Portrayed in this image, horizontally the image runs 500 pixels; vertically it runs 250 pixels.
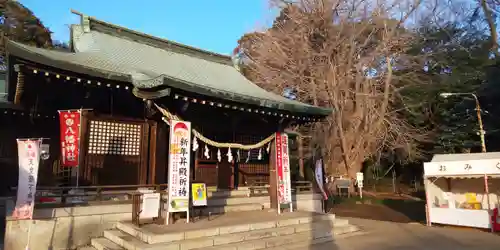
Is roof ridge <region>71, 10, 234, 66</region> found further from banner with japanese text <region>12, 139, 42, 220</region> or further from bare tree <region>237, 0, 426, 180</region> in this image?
bare tree <region>237, 0, 426, 180</region>

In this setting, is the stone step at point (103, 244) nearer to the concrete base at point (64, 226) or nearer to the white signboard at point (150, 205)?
the concrete base at point (64, 226)

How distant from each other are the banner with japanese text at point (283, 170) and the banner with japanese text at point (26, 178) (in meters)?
7.14

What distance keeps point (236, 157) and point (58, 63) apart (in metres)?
7.55

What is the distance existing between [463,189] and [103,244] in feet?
43.4

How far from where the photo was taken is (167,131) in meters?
11.3

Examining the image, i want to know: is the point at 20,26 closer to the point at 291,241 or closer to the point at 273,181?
the point at 273,181

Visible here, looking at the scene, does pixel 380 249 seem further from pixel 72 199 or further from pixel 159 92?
pixel 72 199

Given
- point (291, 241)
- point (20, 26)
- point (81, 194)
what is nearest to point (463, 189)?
point (291, 241)

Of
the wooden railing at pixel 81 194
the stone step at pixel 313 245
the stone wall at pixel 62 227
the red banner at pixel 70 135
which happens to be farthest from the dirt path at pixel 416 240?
the red banner at pixel 70 135

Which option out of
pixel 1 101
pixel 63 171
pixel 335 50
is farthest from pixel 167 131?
pixel 335 50

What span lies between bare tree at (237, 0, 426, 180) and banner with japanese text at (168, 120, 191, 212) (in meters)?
17.0

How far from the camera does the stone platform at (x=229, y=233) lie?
24.4 ft

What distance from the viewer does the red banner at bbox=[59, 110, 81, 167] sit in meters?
9.44

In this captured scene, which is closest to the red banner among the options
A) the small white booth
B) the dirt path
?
the dirt path
